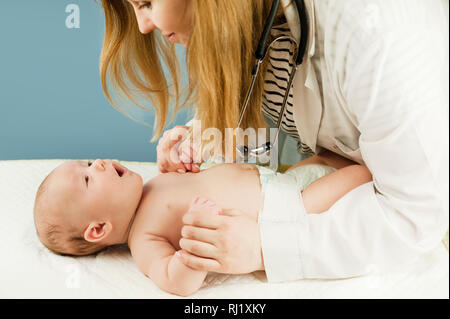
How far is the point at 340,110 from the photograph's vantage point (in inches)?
33.3

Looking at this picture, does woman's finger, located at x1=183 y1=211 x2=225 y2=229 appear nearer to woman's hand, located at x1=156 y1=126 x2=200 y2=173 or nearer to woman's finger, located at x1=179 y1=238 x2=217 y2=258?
woman's finger, located at x1=179 y1=238 x2=217 y2=258

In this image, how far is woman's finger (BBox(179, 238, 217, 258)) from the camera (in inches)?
30.0

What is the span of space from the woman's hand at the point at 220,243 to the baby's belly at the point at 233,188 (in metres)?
0.09

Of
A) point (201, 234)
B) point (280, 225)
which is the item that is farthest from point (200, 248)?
point (280, 225)

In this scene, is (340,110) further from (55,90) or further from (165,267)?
(55,90)

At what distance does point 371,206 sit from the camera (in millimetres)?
748

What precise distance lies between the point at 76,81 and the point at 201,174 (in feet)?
2.09

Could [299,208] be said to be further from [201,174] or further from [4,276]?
[4,276]

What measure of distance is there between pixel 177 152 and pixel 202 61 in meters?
0.29

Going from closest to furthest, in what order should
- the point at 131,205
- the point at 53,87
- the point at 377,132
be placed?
the point at 377,132, the point at 131,205, the point at 53,87

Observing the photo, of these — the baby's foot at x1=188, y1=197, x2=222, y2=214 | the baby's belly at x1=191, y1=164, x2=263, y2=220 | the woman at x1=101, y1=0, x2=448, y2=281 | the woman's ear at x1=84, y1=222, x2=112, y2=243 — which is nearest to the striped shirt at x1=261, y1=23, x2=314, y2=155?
the woman at x1=101, y1=0, x2=448, y2=281

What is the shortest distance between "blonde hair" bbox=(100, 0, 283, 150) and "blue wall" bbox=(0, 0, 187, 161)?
127 millimetres

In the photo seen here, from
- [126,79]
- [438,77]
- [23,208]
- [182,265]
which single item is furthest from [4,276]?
[438,77]

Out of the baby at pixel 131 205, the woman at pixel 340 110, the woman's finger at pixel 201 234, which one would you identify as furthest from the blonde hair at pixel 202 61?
the woman's finger at pixel 201 234
